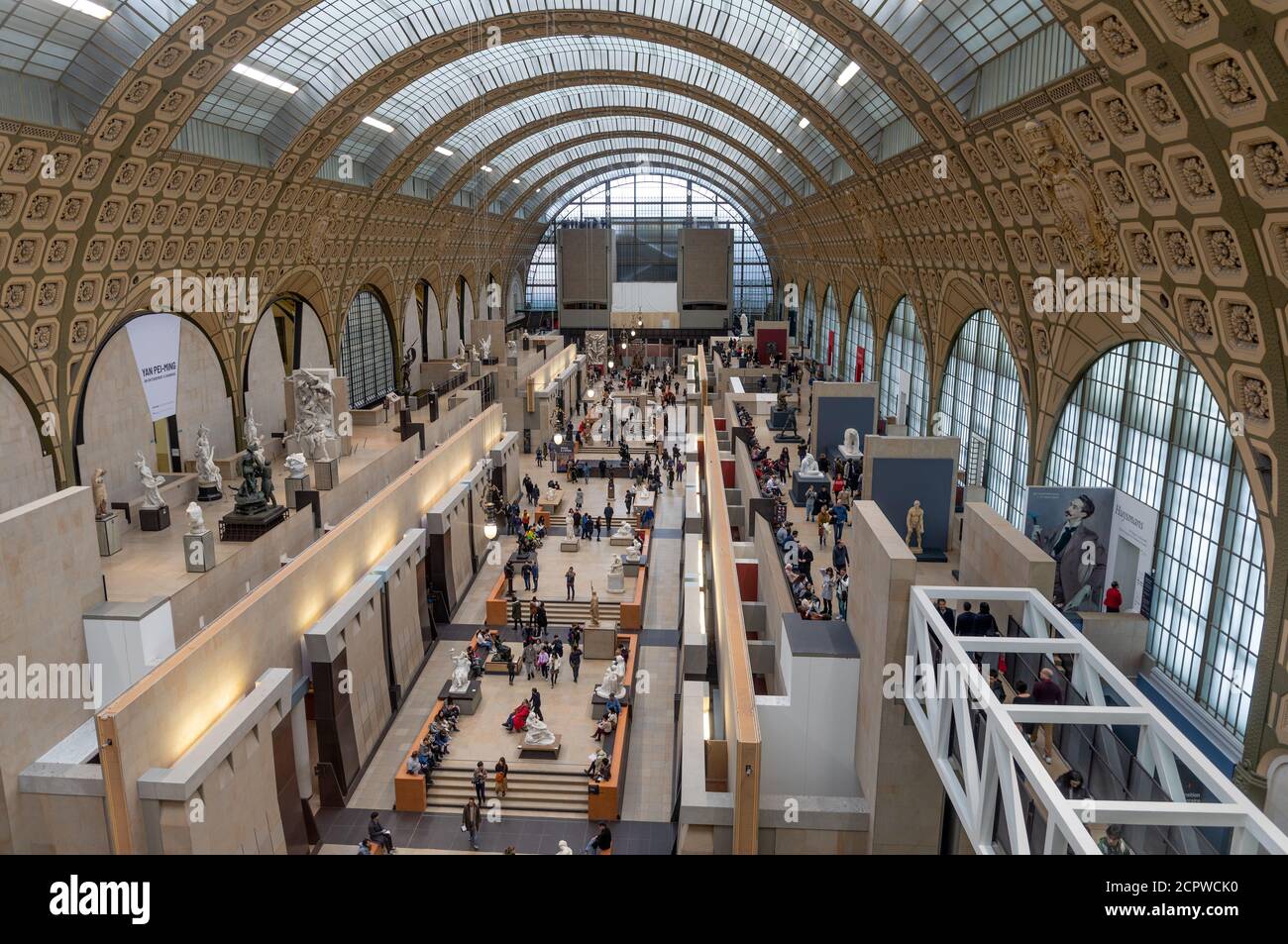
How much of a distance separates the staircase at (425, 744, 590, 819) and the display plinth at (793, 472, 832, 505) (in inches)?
349

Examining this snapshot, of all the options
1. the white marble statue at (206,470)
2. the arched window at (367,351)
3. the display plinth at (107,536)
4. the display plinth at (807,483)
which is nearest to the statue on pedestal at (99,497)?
the display plinth at (107,536)

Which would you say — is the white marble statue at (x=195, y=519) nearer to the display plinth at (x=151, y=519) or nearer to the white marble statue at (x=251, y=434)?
the white marble statue at (x=251, y=434)

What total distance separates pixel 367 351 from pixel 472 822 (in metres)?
34.1

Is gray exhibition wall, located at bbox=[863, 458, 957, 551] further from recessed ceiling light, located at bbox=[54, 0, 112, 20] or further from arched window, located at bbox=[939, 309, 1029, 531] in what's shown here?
recessed ceiling light, located at bbox=[54, 0, 112, 20]

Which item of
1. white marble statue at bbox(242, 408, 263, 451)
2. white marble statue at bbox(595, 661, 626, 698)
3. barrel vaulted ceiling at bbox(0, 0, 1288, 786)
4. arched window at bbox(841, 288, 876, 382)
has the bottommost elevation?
white marble statue at bbox(595, 661, 626, 698)

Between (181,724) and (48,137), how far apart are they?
12.8 metres

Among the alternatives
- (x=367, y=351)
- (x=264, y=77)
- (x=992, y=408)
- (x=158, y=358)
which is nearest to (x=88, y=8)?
(x=264, y=77)

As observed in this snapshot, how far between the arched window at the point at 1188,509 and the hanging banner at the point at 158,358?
82.9 ft

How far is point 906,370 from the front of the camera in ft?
120

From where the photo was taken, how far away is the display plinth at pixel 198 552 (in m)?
17.8

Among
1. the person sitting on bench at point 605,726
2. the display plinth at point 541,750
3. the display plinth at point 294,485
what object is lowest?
the display plinth at point 541,750

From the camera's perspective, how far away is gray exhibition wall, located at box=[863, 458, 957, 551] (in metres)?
18.2

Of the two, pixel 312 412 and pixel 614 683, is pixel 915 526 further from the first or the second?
pixel 312 412

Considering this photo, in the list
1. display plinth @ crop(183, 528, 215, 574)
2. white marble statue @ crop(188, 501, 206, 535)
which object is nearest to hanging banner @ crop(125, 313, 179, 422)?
white marble statue @ crop(188, 501, 206, 535)
